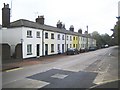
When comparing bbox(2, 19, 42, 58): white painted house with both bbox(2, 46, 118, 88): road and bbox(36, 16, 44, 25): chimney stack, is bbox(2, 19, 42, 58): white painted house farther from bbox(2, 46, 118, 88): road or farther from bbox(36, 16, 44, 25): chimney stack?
bbox(2, 46, 118, 88): road

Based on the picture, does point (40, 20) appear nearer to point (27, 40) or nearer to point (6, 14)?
point (6, 14)

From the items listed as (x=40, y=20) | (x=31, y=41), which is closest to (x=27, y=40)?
(x=31, y=41)

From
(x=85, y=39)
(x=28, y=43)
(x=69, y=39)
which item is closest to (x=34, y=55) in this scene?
(x=28, y=43)

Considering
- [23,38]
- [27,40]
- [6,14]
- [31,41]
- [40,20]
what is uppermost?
[40,20]

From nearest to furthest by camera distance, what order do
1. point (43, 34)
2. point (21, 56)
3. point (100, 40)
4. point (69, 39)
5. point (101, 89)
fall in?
point (101, 89)
point (21, 56)
point (43, 34)
point (69, 39)
point (100, 40)

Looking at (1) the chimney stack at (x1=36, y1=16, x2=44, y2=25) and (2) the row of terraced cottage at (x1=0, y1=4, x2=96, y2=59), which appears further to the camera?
(1) the chimney stack at (x1=36, y1=16, x2=44, y2=25)

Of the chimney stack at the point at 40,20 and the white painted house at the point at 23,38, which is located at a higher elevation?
the chimney stack at the point at 40,20

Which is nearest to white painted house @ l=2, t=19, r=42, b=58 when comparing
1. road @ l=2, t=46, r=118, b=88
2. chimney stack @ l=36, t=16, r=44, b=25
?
chimney stack @ l=36, t=16, r=44, b=25

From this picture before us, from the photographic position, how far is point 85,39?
8894 cm

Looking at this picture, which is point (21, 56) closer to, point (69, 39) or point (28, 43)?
point (28, 43)

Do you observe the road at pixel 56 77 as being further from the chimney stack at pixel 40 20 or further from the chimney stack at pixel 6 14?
the chimney stack at pixel 40 20

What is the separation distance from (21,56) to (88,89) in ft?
81.3

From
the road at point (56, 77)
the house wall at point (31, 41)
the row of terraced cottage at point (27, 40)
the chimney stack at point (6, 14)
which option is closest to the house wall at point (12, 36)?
the row of terraced cottage at point (27, 40)

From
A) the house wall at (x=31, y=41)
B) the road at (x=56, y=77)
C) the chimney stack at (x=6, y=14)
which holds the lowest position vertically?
the road at (x=56, y=77)
